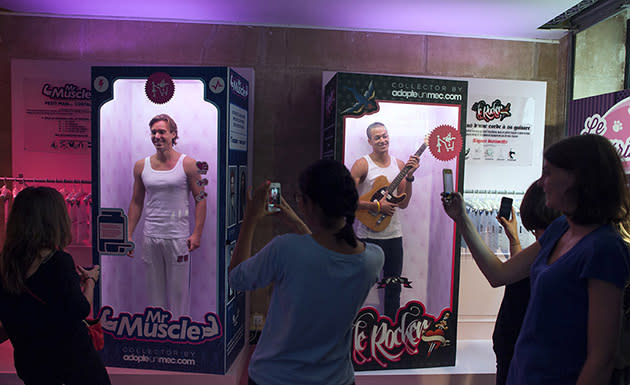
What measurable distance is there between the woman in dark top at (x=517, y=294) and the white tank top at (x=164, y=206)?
7.34 ft

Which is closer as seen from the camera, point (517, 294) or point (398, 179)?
point (517, 294)

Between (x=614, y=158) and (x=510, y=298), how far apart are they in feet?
3.49

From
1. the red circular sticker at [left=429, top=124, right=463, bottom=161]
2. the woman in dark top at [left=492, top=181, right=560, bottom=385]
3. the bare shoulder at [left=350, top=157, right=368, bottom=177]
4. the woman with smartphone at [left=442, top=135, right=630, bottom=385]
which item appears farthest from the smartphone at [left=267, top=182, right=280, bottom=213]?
the red circular sticker at [left=429, top=124, right=463, bottom=161]

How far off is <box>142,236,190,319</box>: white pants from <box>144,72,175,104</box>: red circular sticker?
1042 mm

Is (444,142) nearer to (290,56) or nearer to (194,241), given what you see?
(290,56)

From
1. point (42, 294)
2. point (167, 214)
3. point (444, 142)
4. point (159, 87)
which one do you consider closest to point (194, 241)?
point (167, 214)

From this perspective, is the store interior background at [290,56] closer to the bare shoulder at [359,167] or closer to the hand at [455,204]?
the bare shoulder at [359,167]

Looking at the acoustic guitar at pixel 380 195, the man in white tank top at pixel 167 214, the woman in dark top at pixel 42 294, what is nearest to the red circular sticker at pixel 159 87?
the man in white tank top at pixel 167 214

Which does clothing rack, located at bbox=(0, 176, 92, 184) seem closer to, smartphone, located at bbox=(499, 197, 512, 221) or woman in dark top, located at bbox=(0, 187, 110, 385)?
woman in dark top, located at bbox=(0, 187, 110, 385)

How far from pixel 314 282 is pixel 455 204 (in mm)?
880

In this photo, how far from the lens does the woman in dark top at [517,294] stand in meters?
2.10

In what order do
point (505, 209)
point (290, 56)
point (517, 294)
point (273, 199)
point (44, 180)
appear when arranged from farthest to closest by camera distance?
point (290, 56), point (44, 180), point (505, 209), point (517, 294), point (273, 199)

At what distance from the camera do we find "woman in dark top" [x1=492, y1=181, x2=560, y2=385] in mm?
2098

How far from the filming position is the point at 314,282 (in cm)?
133
